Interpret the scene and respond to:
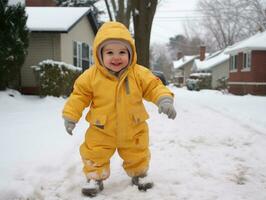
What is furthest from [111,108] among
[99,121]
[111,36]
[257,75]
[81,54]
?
[257,75]

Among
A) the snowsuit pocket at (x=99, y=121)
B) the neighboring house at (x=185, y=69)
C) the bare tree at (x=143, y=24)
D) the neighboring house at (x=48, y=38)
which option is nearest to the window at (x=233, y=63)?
the neighboring house at (x=48, y=38)

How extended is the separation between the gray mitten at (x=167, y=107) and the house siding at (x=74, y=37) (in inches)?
504

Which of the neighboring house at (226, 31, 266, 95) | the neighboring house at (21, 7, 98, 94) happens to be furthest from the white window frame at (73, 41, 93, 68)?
the neighboring house at (226, 31, 266, 95)

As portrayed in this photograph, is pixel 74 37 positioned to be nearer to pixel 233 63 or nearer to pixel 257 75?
pixel 257 75

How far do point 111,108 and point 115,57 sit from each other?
0.46 m

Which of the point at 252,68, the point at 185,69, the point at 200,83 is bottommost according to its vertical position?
the point at 200,83

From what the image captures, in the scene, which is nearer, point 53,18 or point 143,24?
point 143,24

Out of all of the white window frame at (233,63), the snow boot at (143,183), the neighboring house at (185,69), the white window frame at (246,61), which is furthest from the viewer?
the neighboring house at (185,69)

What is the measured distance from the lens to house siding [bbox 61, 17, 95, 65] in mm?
15484

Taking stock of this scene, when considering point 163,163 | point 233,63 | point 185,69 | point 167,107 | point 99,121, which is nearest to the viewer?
point 167,107

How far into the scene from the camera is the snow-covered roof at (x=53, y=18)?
47.0 feet

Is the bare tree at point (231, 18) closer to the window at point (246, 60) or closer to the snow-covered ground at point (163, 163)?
the window at point (246, 60)

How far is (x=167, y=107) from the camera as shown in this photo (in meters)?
2.89

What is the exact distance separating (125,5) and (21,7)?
10836mm
